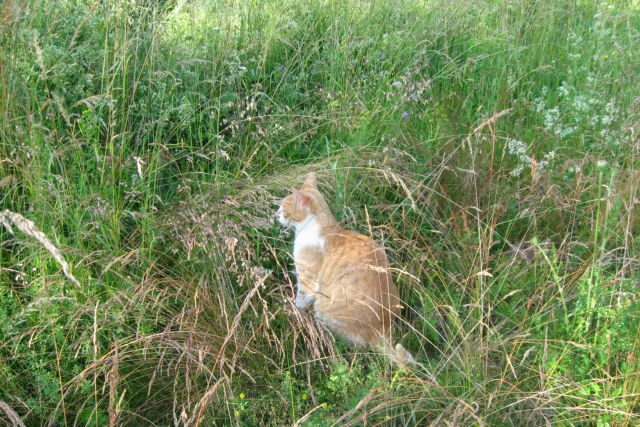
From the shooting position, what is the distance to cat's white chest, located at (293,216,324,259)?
2.72 metres

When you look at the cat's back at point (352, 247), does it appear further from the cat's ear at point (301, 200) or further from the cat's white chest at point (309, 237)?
the cat's ear at point (301, 200)

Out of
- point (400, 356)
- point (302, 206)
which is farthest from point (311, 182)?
point (400, 356)

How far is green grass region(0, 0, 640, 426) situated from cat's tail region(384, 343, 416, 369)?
0.04 meters

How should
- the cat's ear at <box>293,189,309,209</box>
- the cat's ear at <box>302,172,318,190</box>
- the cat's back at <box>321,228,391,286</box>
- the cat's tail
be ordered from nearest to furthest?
the cat's tail
the cat's back at <box>321,228,391,286</box>
the cat's ear at <box>293,189,309,209</box>
the cat's ear at <box>302,172,318,190</box>

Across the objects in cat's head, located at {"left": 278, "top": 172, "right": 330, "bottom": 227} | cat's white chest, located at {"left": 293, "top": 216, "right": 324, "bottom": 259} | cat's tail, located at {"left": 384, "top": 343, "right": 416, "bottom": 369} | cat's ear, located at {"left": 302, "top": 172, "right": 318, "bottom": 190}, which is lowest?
cat's tail, located at {"left": 384, "top": 343, "right": 416, "bottom": 369}

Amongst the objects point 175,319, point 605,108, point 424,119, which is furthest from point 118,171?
point 605,108

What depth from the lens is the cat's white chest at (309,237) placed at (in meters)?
2.72

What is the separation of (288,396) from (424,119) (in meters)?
1.61

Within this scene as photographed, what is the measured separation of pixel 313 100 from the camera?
3.59m

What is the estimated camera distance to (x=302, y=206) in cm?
267

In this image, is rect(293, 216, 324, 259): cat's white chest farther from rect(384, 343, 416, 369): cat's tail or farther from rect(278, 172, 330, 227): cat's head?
rect(384, 343, 416, 369): cat's tail

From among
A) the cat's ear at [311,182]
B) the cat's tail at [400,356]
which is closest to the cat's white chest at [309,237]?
the cat's ear at [311,182]

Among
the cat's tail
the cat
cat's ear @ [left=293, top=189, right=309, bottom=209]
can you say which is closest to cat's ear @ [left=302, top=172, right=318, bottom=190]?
the cat

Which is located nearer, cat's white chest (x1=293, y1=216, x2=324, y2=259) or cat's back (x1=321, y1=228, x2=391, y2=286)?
cat's back (x1=321, y1=228, x2=391, y2=286)
